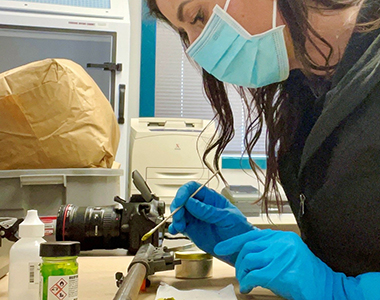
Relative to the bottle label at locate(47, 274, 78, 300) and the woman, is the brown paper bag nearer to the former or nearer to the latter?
the woman

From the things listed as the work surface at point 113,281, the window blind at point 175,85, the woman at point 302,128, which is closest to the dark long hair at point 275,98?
the woman at point 302,128

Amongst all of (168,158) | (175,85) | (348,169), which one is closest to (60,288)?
(348,169)

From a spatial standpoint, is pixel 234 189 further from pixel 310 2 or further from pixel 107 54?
pixel 310 2

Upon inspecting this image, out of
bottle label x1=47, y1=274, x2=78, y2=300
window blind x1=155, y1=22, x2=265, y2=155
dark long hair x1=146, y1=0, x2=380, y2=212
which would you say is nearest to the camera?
bottle label x1=47, y1=274, x2=78, y2=300

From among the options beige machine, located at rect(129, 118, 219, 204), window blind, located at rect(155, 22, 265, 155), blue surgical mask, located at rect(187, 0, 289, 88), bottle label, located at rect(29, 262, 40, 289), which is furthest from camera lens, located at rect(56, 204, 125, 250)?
window blind, located at rect(155, 22, 265, 155)

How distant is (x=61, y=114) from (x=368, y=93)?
2.47 feet

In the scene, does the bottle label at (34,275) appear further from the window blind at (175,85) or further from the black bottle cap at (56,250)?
the window blind at (175,85)

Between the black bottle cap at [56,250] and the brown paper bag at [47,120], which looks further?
the brown paper bag at [47,120]

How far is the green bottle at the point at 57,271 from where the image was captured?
19.3 inches

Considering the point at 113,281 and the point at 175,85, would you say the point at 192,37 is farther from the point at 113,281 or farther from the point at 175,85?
the point at 175,85

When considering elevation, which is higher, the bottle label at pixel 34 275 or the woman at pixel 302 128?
the woman at pixel 302 128

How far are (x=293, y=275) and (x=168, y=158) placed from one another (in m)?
1.18

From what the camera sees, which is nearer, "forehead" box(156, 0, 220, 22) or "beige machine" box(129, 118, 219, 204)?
"forehead" box(156, 0, 220, 22)

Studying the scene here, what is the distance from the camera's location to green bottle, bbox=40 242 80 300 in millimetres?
491
